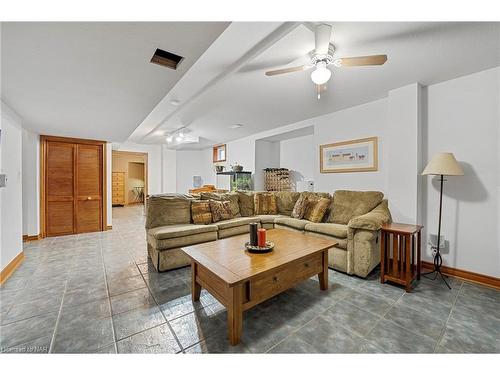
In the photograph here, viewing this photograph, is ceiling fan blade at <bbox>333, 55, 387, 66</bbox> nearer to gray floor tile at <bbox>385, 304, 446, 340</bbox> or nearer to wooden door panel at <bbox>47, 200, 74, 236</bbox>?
gray floor tile at <bbox>385, 304, 446, 340</bbox>

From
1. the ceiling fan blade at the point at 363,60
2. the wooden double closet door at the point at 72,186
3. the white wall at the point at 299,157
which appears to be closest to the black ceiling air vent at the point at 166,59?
the ceiling fan blade at the point at 363,60

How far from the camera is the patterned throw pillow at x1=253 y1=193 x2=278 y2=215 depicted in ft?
13.5

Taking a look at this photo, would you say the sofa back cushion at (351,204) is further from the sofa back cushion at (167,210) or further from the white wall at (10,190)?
the white wall at (10,190)

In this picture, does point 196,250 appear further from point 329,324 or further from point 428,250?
point 428,250

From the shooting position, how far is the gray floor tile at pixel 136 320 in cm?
156

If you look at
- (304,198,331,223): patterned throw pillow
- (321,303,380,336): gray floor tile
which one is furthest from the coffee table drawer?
(304,198,331,223): patterned throw pillow

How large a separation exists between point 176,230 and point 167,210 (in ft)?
1.72

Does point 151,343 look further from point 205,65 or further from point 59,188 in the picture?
point 59,188

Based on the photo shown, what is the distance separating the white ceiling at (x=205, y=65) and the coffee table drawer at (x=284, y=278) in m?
1.79

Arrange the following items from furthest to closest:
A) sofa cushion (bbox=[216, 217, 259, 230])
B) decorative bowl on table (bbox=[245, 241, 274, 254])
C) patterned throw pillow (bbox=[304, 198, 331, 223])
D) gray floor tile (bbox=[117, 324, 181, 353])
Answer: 1. patterned throw pillow (bbox=[304, 198, 331, 223])
2. sofa cushion (bbox=[216, 217, 259, 230])
3. decorative bowl on table (bbox=[245, 241, 274, 254])
4. gray floor tile (bbox=[117, 324, 181, 353])

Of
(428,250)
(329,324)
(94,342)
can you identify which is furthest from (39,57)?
(428,250)

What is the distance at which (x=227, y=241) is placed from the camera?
7.52 feet

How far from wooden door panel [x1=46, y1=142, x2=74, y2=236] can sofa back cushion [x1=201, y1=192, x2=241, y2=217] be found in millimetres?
3159

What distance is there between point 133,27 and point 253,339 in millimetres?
2204
